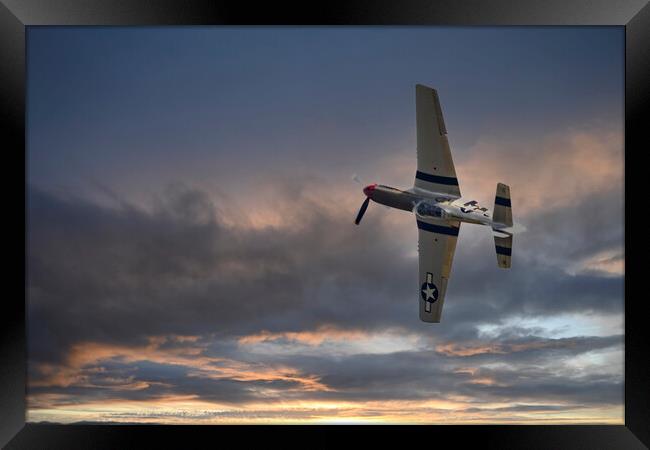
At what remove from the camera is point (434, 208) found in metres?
12.0

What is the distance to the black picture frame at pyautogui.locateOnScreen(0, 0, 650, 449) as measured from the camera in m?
9.27

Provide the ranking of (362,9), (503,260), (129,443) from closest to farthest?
(362,9) < (129,443) < (503,260)

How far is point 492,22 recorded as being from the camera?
30.6 ft

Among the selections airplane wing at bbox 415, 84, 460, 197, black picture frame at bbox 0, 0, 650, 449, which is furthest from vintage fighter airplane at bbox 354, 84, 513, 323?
black picture frame at bbox 0, 0, 650, 449

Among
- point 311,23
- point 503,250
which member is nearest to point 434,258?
point 503,250

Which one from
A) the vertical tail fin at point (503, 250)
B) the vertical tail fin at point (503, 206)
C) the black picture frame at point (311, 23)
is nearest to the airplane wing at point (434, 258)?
the vertical tail fin at point (503, 250)

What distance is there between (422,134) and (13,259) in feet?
25.2

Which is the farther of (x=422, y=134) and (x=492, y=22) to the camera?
(x=422, y=134)

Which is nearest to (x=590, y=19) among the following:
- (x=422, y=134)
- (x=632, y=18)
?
(x=632, y=18)

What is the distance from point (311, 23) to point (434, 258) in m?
5.43

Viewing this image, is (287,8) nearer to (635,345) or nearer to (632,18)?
(632,18)

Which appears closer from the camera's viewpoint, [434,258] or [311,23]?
[311,23]

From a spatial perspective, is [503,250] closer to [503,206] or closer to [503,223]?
[503,223]

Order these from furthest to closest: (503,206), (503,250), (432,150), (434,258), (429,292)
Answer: (434,258) → (429,292) → (432,150) → (503,250) → (503,206)
